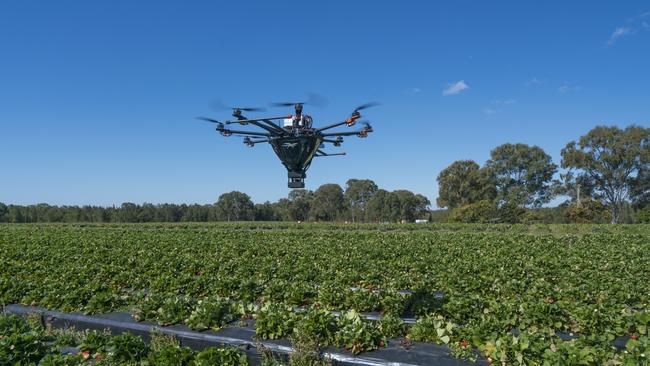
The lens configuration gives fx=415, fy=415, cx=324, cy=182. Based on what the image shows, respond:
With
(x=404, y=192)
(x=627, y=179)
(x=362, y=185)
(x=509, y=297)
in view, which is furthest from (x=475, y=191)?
(x=509, y=297)

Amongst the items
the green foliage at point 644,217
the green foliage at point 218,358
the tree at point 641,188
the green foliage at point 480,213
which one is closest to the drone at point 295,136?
the green foliage at point 218,358

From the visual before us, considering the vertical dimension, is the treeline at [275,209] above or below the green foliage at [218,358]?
above

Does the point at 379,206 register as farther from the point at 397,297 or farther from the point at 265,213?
the point at 397,297

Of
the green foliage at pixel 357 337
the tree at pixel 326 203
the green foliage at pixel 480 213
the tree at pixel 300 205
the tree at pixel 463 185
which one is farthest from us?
the tree at pixel 300 205

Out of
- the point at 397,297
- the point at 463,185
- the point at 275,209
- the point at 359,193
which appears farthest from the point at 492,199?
the point at 397,297

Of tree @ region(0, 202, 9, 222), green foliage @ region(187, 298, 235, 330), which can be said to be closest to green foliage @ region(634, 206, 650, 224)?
green foliage @ region(187, 298, 235, 330)

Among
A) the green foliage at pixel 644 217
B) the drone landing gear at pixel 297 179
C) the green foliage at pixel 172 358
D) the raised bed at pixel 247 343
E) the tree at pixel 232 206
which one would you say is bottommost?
the raised bed at pixel 247 343

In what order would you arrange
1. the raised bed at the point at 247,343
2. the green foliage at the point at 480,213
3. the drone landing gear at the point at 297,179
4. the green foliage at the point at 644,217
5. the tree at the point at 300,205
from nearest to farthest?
the raised bed at the point at 247,343 < the drone landing gear at the point at 297,179 < the green foliage at the point at 480,213 < the green foliage at the point at 644,217 < the tree at the point at 300,205

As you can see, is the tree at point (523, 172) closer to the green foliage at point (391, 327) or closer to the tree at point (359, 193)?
the tree at point (359, 193)
